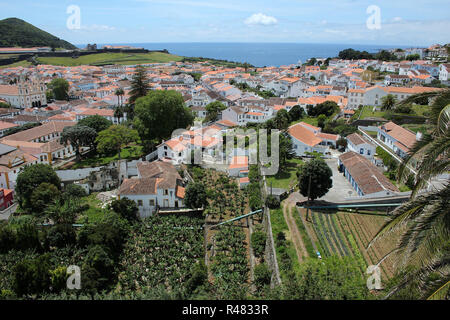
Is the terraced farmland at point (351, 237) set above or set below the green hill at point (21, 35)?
below

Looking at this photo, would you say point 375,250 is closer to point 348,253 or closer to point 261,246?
point 348,253

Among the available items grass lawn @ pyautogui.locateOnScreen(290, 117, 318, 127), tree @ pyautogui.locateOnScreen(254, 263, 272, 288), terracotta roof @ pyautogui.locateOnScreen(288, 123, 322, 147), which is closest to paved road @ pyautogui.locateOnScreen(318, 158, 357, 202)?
terracotta roof @ pyautogui.locateOnScreen(288, 123, 322, 147)

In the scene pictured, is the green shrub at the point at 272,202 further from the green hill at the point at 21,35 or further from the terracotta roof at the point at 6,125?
the green hill at the point at 21,35

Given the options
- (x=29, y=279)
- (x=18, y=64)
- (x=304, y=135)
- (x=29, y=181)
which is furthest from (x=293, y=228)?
(x=18, y=64)

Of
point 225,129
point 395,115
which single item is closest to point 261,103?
point 225,129

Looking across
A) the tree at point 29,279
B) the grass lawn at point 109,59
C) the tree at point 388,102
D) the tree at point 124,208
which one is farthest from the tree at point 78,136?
the grass lawn at point 109,59

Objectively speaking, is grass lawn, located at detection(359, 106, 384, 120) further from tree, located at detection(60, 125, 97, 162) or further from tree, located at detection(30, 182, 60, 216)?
tree, located at detection(30, 182, 60, 216)
